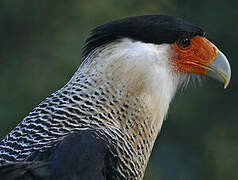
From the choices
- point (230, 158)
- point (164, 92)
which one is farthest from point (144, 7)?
point (164, 92)

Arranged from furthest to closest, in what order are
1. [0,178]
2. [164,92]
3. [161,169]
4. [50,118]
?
[161,169]
[164,92]
[50,118]
[0,178]

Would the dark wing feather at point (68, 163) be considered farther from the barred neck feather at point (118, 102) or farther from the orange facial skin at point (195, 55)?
the orange facial skin at point (195, 55)

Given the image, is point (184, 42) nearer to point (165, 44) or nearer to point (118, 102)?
point (165, 44)

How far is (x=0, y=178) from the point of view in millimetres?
4180

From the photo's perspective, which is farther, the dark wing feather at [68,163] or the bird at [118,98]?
the bird at [118,98]

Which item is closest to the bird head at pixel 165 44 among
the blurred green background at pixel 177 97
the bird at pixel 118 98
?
the bird at pixel 118 98

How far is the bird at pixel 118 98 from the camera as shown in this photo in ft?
14.8

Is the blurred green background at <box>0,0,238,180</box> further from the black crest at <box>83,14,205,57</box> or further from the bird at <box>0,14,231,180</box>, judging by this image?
the black crest at <box>83,14,205,57</box>

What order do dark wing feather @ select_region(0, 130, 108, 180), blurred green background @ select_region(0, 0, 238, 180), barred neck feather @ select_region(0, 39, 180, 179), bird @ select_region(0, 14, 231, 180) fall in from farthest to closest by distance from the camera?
blurred green background @ select_region(0, 0, 238, 180) → barred neck feather @ select_region(0, 39, 180, 179) → bird @ select_region(0, 14, 231, 180) → dark wing feather @ select_region(0, 130, 108, 180)

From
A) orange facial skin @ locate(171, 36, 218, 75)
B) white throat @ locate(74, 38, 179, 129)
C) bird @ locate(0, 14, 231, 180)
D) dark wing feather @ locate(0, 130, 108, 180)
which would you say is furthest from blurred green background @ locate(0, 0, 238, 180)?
dark wing feather @ locate(0, 130, 108, 180)

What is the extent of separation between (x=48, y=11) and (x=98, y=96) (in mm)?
5449

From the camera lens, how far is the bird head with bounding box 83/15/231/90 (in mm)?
4871

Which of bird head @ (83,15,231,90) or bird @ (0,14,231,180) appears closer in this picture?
bird @ (0,14,231,180)

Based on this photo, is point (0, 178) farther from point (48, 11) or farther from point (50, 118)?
point (48, 11)
